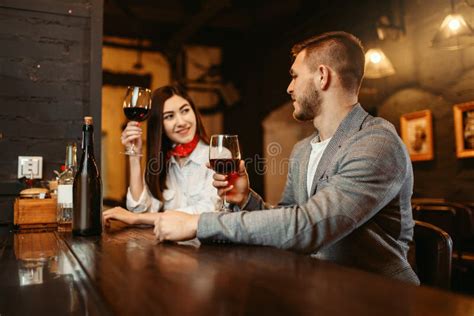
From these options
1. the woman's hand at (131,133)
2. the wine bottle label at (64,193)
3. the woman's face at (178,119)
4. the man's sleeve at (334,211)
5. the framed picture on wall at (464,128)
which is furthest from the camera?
the framed picture on wall at (464,128)

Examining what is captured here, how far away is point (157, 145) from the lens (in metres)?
2.27

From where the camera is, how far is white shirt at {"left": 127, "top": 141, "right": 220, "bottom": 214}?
7.07 feet

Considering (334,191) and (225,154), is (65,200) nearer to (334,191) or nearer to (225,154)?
(225,154)

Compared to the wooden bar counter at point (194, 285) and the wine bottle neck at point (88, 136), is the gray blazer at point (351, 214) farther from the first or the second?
the wine bottle neck at point (88, 136)

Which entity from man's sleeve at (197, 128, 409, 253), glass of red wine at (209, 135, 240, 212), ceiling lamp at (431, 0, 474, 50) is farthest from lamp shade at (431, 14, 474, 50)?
glass of red wine at (209, 135, 240, 212)

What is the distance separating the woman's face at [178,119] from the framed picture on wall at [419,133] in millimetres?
2678

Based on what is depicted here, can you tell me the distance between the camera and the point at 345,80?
5.27 feet

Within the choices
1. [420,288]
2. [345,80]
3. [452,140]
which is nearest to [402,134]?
[452,140]

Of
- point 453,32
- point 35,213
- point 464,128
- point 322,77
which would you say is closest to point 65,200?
point 35,213

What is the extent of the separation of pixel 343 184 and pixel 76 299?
0.72 metres

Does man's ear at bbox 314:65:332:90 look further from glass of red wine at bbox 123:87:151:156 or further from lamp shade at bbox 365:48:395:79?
lamp shade at bbox 365:48:395:79

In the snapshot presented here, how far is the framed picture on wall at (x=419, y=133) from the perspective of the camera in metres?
4.02

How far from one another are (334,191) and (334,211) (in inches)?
2.6

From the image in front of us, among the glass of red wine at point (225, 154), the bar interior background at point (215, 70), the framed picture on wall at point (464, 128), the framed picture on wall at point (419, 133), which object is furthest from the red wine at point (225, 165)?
the framed picture on wall at point (419, 133)
